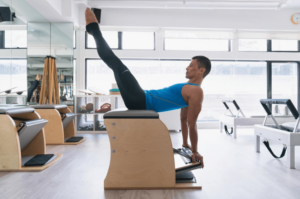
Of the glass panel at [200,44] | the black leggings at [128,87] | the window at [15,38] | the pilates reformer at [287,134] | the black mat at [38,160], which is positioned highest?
the glass panel at [200,44]

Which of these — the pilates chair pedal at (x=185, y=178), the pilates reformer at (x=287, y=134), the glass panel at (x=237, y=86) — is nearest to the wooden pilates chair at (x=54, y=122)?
the pilates chair pedal at (x=185, y=178)

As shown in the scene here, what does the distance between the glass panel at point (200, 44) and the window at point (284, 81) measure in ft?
4.62

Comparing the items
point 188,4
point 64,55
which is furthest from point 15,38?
point 188,4

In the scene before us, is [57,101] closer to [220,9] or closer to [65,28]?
[65,28]

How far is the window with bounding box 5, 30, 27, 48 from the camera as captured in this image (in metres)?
2.93

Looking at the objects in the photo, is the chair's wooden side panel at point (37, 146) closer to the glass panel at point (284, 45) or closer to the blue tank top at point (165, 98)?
the blue tank top at point (165, 98)

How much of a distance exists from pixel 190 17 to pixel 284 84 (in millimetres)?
2967

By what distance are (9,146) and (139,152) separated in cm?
135

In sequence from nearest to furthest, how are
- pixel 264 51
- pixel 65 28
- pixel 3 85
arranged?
pixel 3 85 → pixel 65 28 → pixel 264 51

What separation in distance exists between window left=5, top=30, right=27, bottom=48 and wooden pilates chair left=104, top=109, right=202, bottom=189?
2.28m

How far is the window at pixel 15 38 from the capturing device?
9.61ft

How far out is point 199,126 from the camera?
17.2ft

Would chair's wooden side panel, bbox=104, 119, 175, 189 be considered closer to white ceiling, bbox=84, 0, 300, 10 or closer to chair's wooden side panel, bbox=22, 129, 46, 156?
chair's wooden side panel, bbox=22, 129, 46, 156

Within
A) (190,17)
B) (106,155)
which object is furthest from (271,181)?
(190,17)
